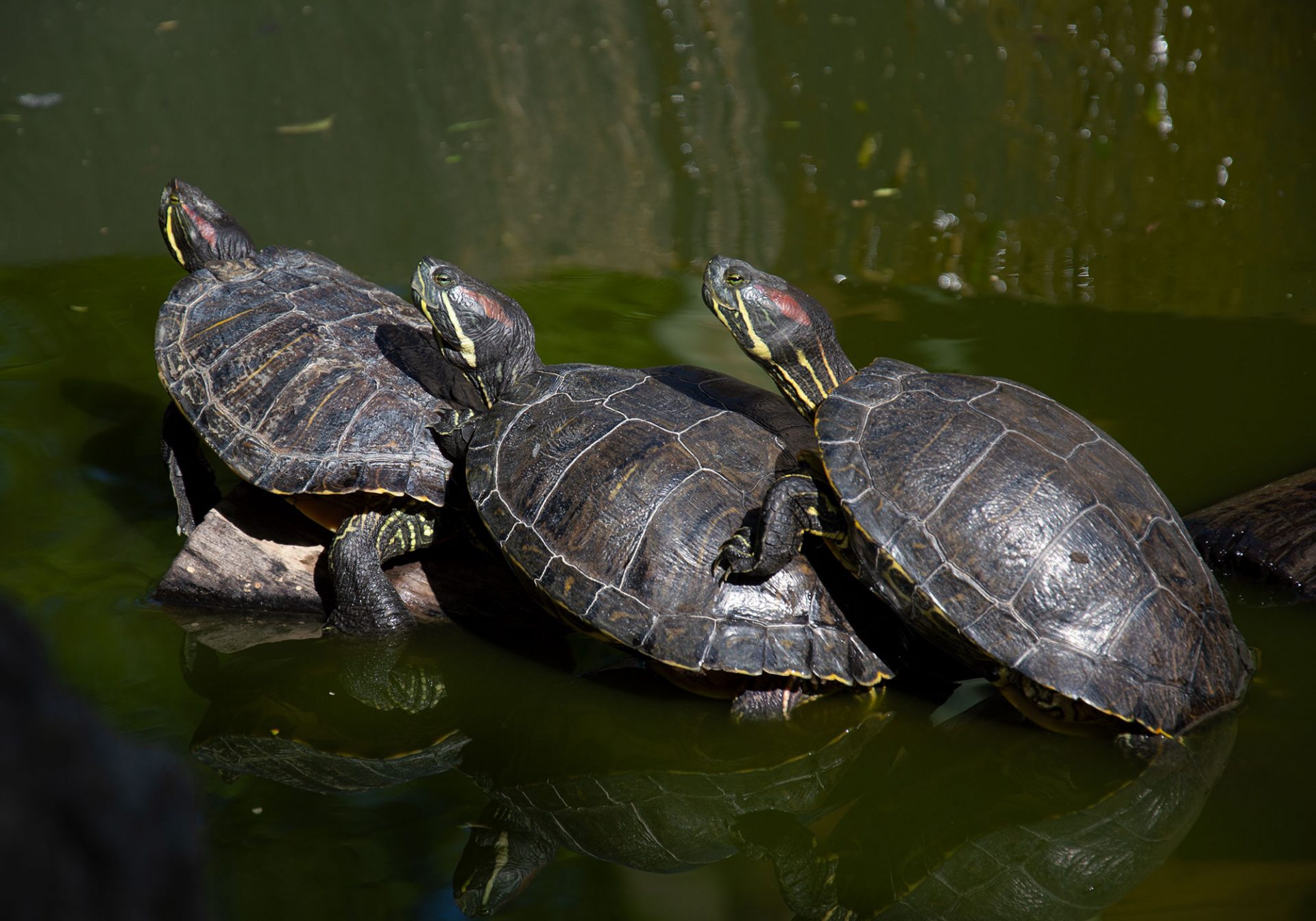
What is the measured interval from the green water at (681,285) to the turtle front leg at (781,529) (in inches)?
24.2

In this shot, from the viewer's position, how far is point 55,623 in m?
4.21

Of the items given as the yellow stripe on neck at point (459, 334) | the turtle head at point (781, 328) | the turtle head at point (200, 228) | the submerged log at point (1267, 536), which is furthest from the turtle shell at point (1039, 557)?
the turtle head at point (200, 228)

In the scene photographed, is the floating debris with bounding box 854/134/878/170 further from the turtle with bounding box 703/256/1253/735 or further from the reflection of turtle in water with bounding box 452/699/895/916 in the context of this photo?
the reflection of turtle in water with bounding box 452/699/895/916

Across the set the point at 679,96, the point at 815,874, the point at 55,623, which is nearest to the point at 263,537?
the point at 55,623

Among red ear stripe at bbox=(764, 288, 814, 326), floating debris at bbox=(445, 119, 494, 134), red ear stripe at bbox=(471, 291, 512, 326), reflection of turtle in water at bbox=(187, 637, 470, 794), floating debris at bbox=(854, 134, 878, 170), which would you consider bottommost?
reflection of turtle in water at bbox=(187, 637, 470, 794)

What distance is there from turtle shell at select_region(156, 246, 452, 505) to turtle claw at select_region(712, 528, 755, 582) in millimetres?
1379

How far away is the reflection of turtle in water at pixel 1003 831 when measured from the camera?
2844 millimetres

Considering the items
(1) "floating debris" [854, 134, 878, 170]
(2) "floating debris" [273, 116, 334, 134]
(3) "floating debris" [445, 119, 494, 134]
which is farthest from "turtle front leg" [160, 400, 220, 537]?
(1) "floating debris" [854, 134, 878, 170]

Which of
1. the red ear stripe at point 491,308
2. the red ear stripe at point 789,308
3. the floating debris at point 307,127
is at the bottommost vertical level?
the floating debris at point 307,127

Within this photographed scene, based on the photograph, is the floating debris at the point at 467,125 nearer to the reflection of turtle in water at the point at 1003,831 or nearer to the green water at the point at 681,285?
the green water at the point at 681,285

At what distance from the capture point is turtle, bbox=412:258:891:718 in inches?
141

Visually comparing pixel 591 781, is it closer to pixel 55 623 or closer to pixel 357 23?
pixel 55 623

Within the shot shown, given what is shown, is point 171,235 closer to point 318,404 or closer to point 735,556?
point 318,404

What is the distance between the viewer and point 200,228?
214 inches
